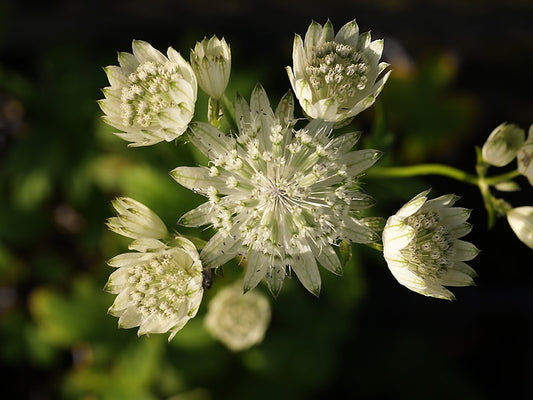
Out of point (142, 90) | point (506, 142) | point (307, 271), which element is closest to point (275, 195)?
point (307, 271)

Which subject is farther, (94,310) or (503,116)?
(503,116)

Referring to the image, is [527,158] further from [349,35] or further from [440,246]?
[349,35]

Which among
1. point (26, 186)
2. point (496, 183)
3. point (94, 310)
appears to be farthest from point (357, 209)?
point (26, 186)

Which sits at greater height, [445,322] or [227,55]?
[227,55]

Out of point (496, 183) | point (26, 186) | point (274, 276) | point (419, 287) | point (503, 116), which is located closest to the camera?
point (419, 287)

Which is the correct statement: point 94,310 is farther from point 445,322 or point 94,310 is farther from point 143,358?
point 445,322

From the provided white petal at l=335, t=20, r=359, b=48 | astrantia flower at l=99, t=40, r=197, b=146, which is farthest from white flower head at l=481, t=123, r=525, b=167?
astrantia flower at l=99, t=40, r=197, b=146
